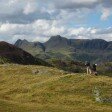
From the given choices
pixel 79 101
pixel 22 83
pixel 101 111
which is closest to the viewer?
pixel 101 111

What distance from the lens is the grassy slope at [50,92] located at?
5541 centimetres

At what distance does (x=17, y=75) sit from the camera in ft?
275

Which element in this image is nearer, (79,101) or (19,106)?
(19,106)

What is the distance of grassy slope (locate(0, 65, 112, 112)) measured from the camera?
182 feet

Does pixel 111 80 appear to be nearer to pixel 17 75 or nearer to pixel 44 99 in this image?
pixel 44 99

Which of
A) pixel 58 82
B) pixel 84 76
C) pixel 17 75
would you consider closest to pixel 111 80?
pixel 84 76

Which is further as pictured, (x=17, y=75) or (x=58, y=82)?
(x=17, y=75)

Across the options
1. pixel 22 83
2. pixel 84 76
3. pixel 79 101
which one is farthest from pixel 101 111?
pixel 22 83

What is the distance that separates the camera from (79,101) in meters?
60.9

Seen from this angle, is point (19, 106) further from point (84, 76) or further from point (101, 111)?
point (84, 76)

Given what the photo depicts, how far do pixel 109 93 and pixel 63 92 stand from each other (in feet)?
28.2

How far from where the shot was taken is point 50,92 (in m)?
66.4

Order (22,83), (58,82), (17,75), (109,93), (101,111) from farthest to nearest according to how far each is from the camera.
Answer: (17,75), (22,83), (58,82), (109,93), (101,111)

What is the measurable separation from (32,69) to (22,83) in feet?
40.5
